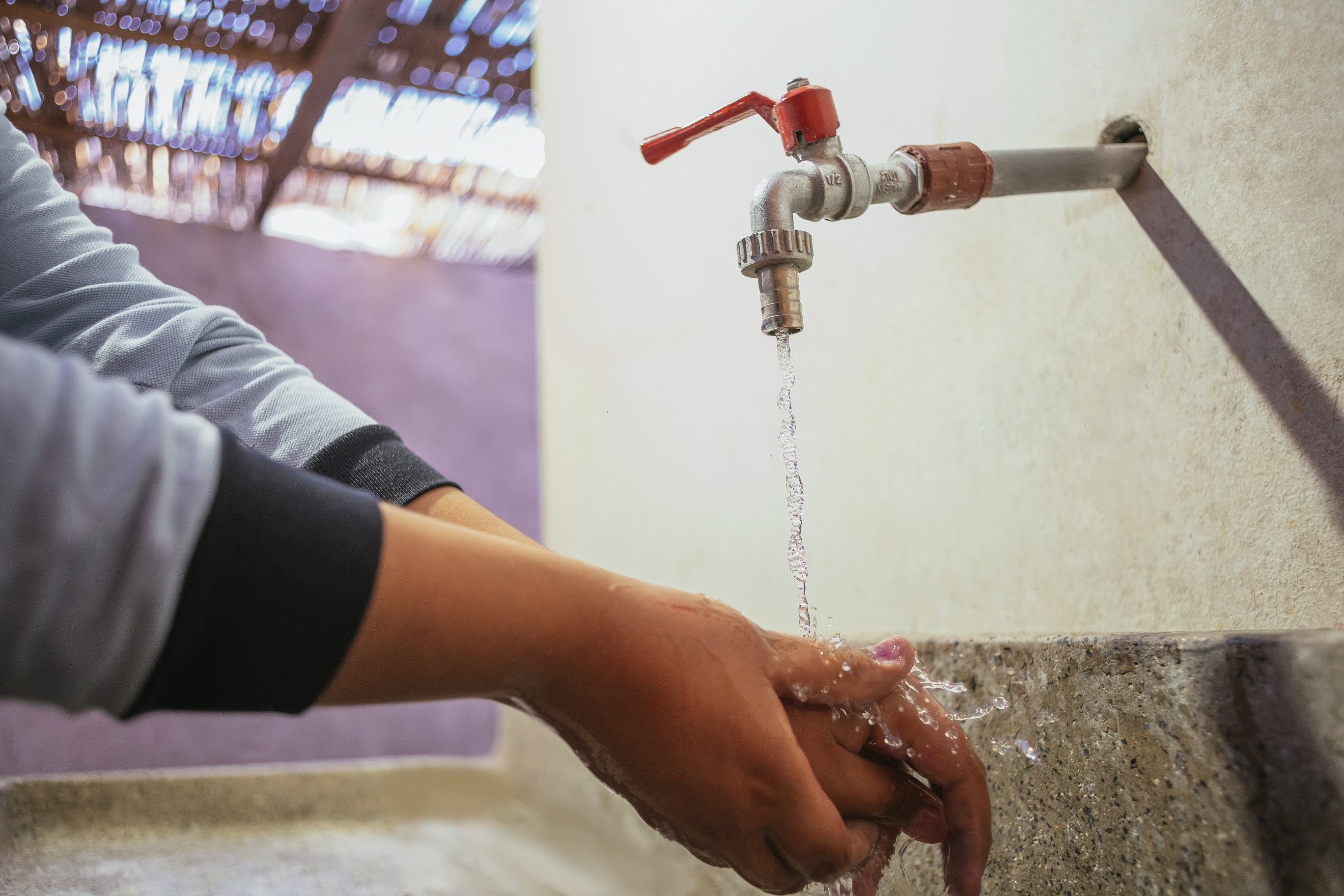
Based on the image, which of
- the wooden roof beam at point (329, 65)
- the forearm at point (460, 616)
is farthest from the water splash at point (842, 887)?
the wooden roof beam at point (329, 65)

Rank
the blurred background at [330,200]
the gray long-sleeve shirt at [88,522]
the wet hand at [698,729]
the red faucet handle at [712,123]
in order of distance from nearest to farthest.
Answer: the gray long-sleeve shirt at [88,522] < the wet hand at [698,729] < the red faucet handle at [712,123] < the blurred background at [330,200]

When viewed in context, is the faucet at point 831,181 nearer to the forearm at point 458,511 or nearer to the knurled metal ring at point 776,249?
the knurled metal ring at point 776,249

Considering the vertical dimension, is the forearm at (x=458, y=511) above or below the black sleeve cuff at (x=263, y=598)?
below

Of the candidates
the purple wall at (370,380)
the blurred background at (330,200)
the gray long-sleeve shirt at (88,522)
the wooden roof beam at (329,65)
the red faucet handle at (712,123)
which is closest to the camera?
the gray long-sleeve shirt at (88,522)

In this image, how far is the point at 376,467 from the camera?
27.4 inches

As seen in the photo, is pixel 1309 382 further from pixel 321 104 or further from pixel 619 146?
pixel 321 104

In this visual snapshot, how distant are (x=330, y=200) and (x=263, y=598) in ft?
10.3

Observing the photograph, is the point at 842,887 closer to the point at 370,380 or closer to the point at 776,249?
the point at 776,249

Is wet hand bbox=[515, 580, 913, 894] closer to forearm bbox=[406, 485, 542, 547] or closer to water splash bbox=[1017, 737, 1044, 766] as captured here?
water splash bbox=[1017, 737, 1044, 766]

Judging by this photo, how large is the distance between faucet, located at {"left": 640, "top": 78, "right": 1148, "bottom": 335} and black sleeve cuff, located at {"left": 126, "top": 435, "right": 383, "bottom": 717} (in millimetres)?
298

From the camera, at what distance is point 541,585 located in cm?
40

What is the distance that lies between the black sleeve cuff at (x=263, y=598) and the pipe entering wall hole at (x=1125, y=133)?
593 mm

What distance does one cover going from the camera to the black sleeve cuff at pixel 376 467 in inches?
27.1

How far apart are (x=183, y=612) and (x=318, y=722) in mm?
3227
